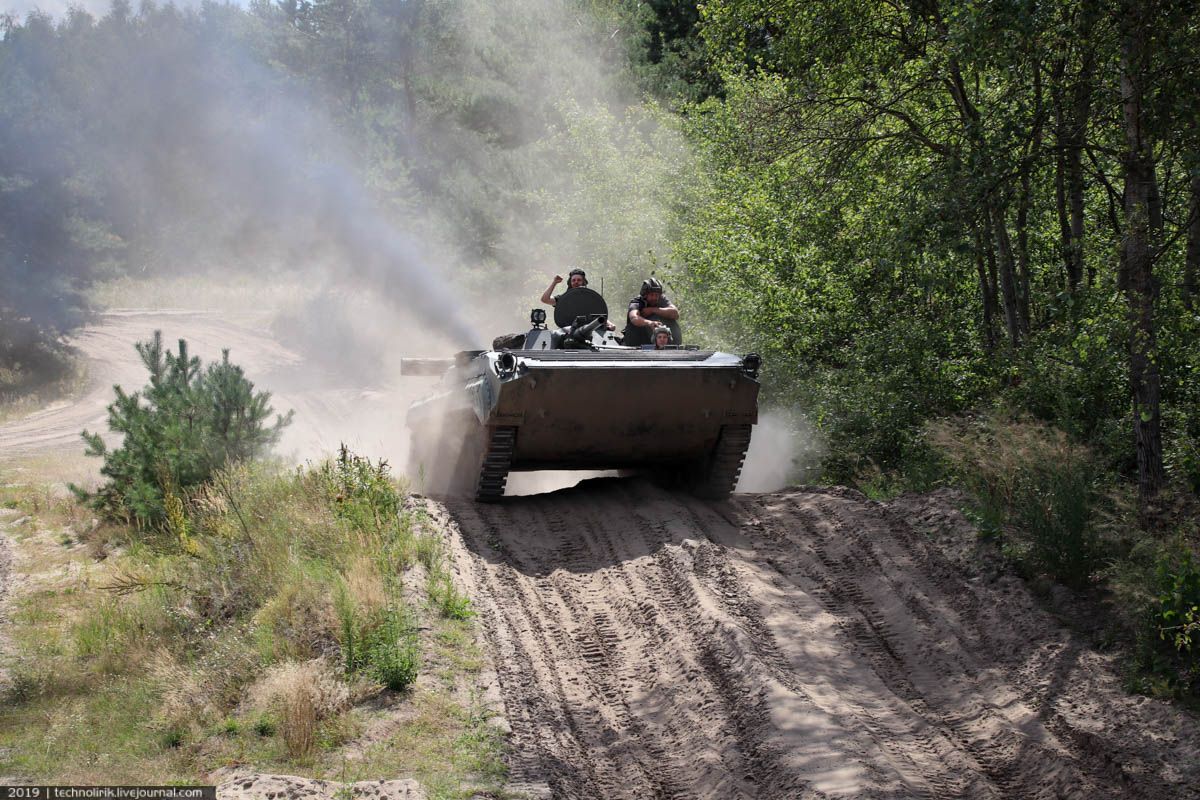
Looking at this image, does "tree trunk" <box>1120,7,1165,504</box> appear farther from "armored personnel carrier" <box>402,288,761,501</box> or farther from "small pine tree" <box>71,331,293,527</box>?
"small pine tree" <box>71,331,293,527</box>

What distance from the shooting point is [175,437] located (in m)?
12.6

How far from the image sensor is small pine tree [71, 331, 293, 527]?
12.5 metres

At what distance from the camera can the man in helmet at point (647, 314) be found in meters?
11.6

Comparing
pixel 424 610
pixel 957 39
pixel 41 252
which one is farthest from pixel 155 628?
pixel 41 252

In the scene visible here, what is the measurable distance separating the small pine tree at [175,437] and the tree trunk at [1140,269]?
8.49 metres

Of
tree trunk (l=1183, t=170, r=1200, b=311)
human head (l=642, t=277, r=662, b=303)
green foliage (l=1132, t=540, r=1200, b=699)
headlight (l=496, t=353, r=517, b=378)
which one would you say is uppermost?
tree trunk (l=1183, t=170, r=1200, b=311)

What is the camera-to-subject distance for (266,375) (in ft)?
99.0

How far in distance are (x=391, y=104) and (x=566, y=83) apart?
26.5ft

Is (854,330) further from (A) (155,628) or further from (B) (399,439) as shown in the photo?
(A) (155,628)

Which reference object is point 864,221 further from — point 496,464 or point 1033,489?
point 496,464

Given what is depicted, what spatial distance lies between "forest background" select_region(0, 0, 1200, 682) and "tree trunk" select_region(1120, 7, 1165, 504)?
0.07 feet

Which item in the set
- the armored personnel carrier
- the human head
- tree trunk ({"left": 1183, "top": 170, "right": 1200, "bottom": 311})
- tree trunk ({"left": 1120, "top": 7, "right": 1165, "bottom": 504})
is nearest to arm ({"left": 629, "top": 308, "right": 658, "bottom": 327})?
the human head

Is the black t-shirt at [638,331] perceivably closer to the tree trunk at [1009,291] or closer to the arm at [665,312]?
the arm at [665,312]

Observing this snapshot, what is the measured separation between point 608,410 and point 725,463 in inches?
53.9
